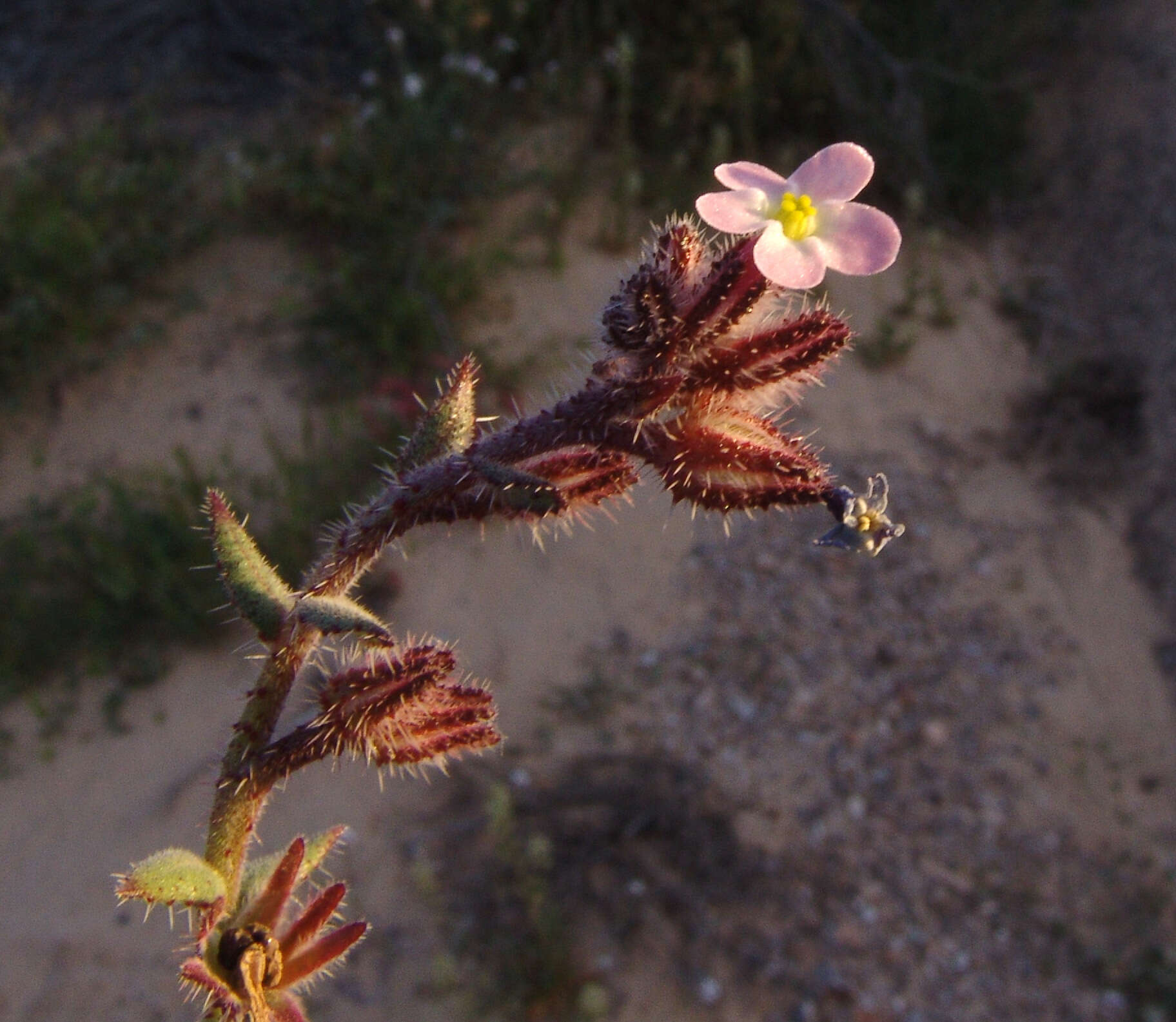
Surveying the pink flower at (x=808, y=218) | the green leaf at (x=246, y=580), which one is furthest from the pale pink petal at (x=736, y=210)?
the green leaf at (x=246, y=580)

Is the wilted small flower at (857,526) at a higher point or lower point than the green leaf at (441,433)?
higher

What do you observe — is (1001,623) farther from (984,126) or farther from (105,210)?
(105,210)

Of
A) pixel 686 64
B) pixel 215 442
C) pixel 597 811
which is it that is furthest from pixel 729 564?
pixel 686 64

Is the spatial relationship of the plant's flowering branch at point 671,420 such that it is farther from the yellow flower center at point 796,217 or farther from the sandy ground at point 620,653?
the sandy ground at point 620,653

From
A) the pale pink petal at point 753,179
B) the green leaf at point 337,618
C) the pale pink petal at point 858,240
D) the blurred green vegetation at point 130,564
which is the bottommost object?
the green leaf at point 337,618

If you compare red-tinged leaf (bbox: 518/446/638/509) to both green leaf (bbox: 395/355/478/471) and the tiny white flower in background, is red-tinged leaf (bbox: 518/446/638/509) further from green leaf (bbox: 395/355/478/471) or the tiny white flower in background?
the tiny white flower in background

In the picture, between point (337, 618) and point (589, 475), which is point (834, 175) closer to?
point (589, 475)
